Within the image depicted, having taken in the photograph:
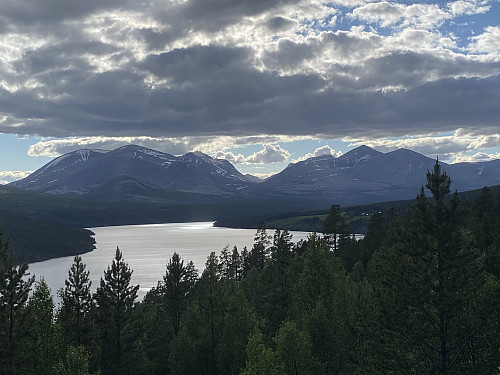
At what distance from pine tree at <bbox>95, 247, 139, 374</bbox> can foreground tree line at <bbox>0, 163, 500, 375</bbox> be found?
0.42ft

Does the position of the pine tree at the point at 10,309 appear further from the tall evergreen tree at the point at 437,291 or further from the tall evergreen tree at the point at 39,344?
the tall evergreen tree at the point at 437,291

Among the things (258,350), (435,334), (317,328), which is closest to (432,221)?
(435,334)

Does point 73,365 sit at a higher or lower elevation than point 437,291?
lower

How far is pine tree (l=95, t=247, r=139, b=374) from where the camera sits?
59188mm

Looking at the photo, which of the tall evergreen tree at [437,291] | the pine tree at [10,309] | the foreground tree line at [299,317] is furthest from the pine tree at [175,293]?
the tall evergreen tree at [437,291]

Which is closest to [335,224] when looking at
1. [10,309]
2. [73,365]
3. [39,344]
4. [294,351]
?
[294,351]

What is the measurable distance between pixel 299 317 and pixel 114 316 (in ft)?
84.3

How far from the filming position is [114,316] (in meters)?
60.5

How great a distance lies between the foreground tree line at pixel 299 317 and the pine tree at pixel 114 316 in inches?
5.0

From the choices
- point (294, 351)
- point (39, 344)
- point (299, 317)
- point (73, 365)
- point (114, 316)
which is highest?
point (114, 316)

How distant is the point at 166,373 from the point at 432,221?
47.2 meters

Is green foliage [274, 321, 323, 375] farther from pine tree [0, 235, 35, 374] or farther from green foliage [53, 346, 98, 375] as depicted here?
pine tree [0, 235, 35, 374]

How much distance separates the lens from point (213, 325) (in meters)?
66.1

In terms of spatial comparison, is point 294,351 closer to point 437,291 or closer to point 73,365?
point 437,291
